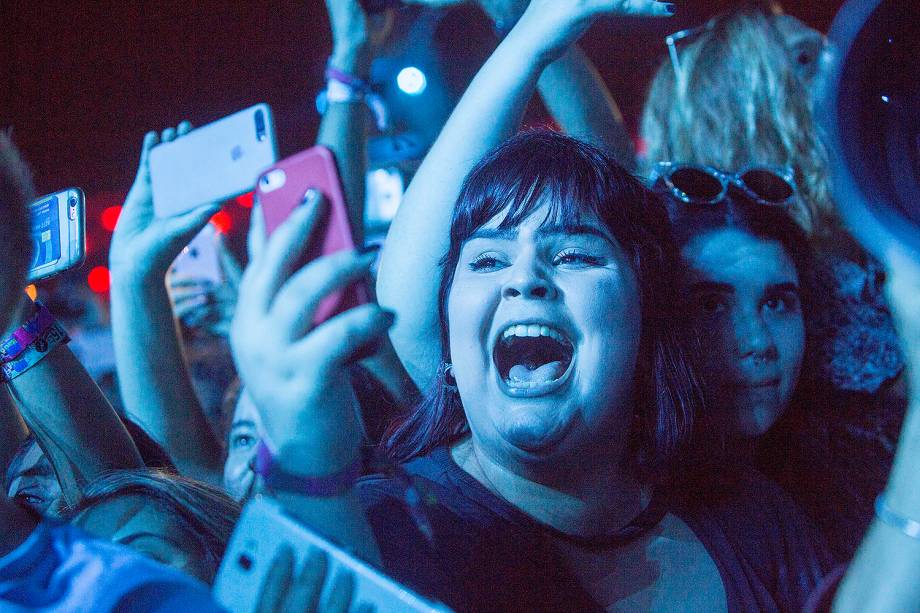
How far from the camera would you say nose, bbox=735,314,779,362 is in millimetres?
1164

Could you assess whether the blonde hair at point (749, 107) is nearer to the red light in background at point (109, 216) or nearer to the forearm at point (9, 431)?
the red light in background at point (109, 216)

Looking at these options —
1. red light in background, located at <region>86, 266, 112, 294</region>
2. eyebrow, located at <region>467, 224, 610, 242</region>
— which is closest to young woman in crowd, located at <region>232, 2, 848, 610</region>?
eyebrow, located at <region>467, 224, 610, 242</region>

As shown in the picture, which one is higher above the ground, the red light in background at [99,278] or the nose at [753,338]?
the nose at [753,338]

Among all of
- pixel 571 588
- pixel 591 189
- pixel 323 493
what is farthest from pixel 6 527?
pixel 591 189

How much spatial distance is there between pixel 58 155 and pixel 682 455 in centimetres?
151

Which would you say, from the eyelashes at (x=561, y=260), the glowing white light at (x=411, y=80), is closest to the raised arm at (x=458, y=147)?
the eyelashes at (x=561, y=260)

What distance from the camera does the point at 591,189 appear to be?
939mm

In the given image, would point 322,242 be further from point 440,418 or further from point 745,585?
point 745,585

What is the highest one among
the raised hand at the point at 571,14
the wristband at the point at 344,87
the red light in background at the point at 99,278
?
the raised hand at the point at 571,14

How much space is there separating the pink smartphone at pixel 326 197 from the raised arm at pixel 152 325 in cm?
33

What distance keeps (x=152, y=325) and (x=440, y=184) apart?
56 cm

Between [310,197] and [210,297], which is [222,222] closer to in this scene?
[210,297]

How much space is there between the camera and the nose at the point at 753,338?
45.8 inches

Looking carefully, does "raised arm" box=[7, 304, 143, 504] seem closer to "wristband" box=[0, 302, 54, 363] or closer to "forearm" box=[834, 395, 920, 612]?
"wristband" box=[0, 302, 54, 363]
